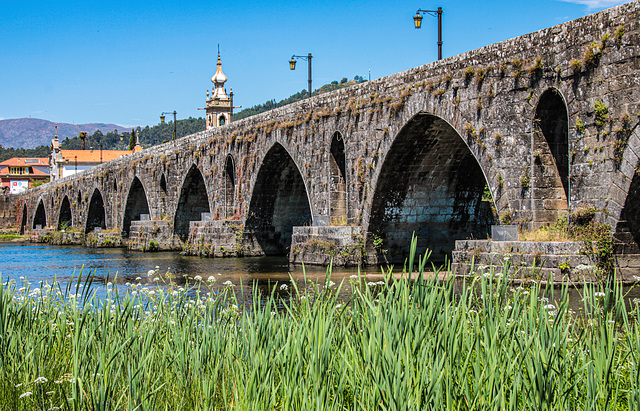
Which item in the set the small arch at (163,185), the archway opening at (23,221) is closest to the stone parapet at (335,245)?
the small arch at (163,185)

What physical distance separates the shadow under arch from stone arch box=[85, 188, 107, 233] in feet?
107

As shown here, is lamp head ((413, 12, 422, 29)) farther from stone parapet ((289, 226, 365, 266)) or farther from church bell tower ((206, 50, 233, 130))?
church bell tower ((206, 50, 233, 130))

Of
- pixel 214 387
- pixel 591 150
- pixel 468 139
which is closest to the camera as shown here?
pixel 214 387

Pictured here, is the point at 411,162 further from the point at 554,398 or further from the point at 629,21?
the point at 554,398

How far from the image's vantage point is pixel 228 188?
2848 centimetres

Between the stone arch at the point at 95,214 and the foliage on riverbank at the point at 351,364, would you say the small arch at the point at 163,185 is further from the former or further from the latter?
the foliage on riverbank at the point at 351,364

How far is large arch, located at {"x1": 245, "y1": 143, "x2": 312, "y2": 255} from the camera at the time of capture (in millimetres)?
25984

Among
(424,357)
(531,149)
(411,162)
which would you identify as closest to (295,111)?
(411,162)

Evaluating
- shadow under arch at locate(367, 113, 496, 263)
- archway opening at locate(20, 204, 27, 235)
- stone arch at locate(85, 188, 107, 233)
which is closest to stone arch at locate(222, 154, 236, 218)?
shadow under arch at locate(367, 113, 496, 263)

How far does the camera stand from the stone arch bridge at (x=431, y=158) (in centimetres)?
1207

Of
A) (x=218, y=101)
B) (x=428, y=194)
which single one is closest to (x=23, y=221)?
(x=218, y=101)

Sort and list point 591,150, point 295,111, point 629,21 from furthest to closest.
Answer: point 295,111
point 591,150
point 629,21

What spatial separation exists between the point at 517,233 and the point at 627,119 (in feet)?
9.95

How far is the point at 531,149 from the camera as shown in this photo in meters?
13.7
